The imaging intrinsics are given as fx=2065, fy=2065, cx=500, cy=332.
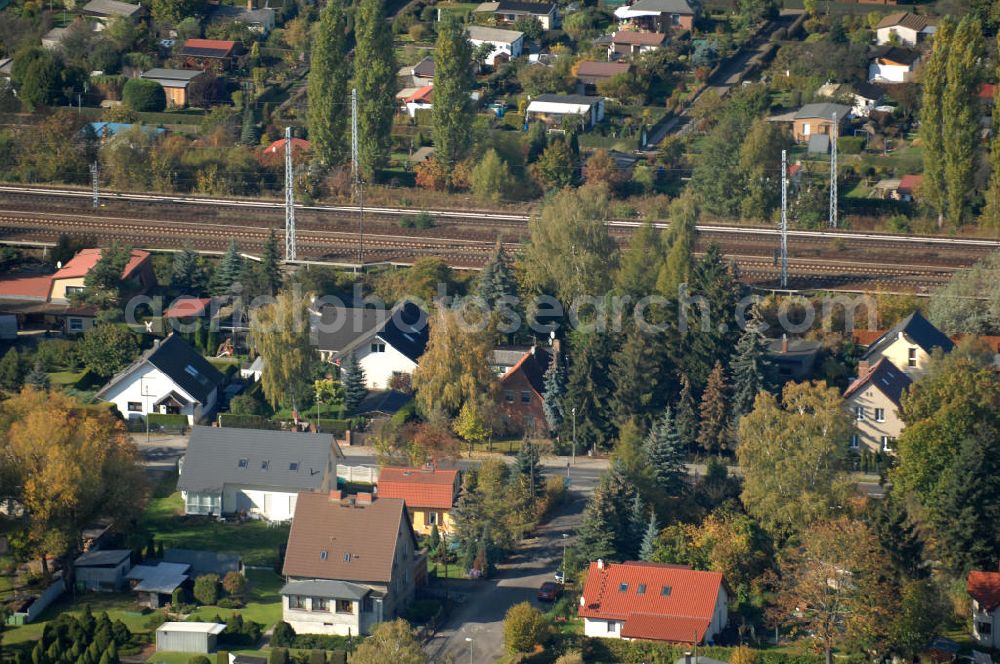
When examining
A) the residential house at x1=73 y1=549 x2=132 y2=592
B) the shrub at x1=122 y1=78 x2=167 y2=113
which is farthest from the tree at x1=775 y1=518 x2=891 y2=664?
the shrub at x1=122 y1=78 x2=167 y2=113

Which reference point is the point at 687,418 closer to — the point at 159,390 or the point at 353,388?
the point at 353,388

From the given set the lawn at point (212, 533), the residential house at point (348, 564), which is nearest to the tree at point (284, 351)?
the lawn at point (212, 533)

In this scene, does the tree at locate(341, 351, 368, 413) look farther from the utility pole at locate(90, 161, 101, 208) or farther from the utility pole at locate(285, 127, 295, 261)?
the utility pole at locate(90, 161, 101, 208)

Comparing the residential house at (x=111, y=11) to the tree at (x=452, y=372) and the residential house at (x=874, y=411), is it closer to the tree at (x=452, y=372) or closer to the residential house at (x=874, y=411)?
the tree at (x=452, y=372)

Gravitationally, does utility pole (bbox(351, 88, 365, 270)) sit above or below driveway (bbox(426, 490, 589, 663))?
above

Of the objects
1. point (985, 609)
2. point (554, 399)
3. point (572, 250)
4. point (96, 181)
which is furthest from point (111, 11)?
point (985, 609)

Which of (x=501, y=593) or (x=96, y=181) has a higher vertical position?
(x=96, y=181)
